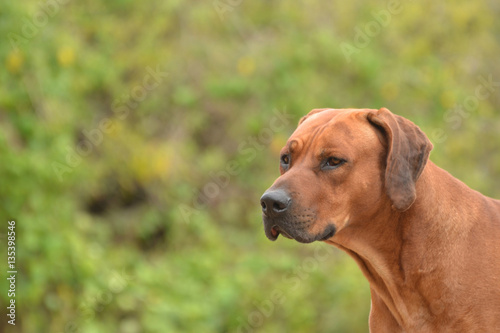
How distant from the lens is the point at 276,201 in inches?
117

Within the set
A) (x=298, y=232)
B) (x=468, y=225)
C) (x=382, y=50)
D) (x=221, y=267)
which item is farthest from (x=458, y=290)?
(x=382, y=50)

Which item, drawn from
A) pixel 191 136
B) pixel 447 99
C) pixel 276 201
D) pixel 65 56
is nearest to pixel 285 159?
pixel 276 201

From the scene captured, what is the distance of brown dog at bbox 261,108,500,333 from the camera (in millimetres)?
2998

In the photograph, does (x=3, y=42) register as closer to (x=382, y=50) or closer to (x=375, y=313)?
(x=375, y=313)

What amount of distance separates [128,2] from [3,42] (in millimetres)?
2552

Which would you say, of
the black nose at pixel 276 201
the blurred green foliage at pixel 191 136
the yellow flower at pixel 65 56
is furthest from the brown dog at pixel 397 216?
the yellow flower at pixel 65 56

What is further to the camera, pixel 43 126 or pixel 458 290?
pixel 43 126

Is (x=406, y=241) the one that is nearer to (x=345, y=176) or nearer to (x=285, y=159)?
(x=345, y=176)

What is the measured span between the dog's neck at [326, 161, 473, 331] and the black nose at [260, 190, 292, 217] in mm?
386

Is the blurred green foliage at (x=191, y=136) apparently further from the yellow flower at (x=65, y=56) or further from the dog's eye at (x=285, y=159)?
the dog's eye at (x=285, y=159)

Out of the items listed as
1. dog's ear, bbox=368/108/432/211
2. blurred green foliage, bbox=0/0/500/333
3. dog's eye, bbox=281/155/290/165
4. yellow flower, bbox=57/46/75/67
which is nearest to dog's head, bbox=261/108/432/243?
dog's ear, bbox=368/108/432/211

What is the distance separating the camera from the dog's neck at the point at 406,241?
312 cm

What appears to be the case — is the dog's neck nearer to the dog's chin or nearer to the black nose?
the dog's chin

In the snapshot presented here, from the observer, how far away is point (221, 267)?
8391mm
